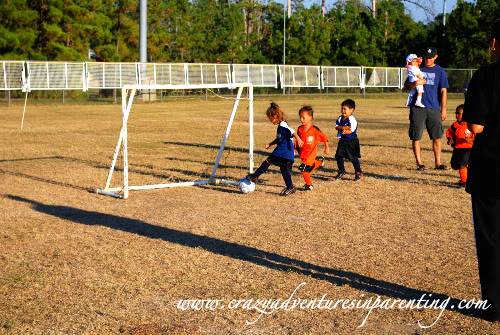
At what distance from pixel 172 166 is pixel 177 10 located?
38.8m

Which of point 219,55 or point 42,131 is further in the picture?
point 219,55

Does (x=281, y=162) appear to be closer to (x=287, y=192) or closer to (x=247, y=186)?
A: (x=287, y=192)

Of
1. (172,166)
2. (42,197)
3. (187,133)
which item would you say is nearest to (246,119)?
(187,133)

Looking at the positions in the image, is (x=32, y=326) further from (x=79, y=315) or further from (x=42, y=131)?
(x=42, y=131)

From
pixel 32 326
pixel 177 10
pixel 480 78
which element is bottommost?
pixel 32 326

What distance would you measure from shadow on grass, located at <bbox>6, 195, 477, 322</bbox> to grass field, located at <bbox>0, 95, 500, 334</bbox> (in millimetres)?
18

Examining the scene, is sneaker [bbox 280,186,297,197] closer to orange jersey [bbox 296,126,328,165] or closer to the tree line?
orange jersey [bbox 296,126,328,165]

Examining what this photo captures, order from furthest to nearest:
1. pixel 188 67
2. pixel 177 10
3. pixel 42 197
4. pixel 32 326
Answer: pixel 177 10 → pixel 188 67 → pixel 42 197 → pixel 32 326

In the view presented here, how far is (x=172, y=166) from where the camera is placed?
540 inches

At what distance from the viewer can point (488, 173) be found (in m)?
5.26

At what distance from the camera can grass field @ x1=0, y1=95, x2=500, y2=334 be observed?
533 cm

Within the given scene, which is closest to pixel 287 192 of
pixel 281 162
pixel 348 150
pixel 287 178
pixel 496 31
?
pixel 287 178

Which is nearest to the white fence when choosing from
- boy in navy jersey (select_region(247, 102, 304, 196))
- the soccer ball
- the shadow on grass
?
the soccer ball

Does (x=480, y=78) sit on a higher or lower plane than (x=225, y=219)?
higher
